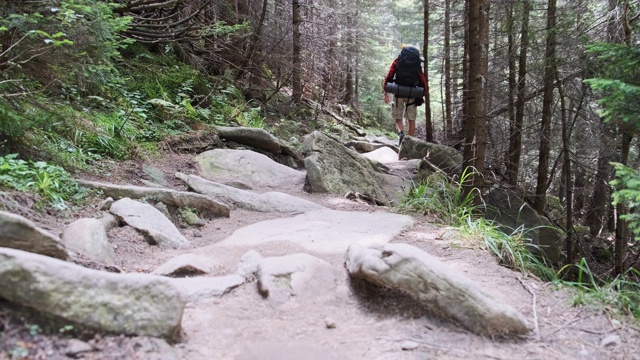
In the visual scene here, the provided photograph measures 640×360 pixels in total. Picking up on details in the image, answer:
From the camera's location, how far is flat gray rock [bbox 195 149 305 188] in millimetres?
7688

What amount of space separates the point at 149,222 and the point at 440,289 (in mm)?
3161

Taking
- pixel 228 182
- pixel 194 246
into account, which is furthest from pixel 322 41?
pixel 194 246

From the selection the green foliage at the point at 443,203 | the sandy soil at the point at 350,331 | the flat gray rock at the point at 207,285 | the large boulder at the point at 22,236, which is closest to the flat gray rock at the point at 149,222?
the sandy soil at the point at 350,331

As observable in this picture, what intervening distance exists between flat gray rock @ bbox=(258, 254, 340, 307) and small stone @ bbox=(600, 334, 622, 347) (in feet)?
5.89

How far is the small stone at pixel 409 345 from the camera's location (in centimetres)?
252

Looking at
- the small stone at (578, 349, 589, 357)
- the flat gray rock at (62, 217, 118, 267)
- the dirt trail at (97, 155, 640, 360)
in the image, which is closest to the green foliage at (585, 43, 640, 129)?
the dirt trail at (97, 155, 640, 360)

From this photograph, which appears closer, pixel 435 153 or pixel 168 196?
pixel 168 196

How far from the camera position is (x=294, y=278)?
10.8 feet

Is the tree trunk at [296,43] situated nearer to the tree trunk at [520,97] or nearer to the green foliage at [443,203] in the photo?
the tree trunk at [520,97]

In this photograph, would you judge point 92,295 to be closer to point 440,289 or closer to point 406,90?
point 440,289

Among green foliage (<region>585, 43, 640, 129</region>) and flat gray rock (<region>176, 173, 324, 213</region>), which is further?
flat gray rock (<region>176, 173, 324, 213</region>)

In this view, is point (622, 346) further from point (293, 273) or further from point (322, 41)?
point (322, 41)

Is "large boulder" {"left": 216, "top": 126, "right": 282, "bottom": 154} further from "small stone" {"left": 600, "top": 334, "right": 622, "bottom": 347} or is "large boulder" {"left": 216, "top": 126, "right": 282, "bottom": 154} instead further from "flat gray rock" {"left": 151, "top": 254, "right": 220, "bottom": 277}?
"small stone" {"left": 600, "top": 334, "right": 622, "bottom": 347}

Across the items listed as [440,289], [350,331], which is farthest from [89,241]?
[440,289]
